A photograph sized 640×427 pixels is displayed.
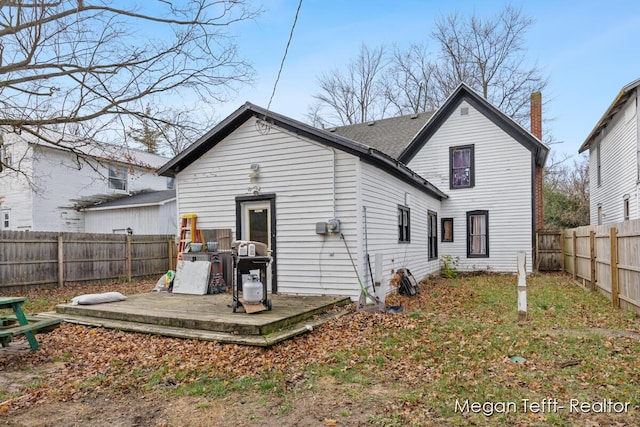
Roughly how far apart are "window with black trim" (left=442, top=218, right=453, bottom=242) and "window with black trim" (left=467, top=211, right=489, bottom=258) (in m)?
0.64

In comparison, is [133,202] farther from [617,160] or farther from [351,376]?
[617,160]

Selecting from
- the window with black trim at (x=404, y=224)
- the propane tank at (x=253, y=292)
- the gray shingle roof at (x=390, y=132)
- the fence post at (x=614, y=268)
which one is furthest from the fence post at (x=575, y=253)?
the propane tank at (x=253, y=292)

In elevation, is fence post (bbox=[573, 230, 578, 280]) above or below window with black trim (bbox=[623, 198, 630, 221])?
below

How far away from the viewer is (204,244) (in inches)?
380

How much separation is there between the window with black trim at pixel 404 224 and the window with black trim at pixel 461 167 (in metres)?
4.93

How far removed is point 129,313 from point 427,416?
17.5 feet

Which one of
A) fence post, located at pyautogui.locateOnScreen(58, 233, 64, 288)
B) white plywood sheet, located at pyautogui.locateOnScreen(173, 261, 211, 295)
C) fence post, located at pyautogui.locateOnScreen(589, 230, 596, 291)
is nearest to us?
white plywood sheet, located at pyautogui.locateOnScreen(173, 261, 211, 295)

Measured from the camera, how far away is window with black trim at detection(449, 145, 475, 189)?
50.0ft

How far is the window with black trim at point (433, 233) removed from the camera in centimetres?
1425

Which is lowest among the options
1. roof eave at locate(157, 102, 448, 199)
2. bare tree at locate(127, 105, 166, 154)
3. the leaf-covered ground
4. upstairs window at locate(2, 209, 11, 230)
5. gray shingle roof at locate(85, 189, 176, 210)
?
the leaf-covered ground

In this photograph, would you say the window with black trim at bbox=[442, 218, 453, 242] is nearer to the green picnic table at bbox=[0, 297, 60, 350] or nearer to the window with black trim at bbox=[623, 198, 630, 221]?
the window with black trim at bbox=[623, 198, 630, 221]

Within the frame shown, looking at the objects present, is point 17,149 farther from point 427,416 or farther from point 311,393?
point 427,416

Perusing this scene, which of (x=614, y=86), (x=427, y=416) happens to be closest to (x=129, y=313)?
(x=427, y=416)

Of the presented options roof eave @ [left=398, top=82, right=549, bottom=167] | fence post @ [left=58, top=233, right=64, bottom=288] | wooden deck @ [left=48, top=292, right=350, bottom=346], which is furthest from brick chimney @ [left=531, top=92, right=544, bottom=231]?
fence post @ [left=58, top=233, right=64, bottom=288]
